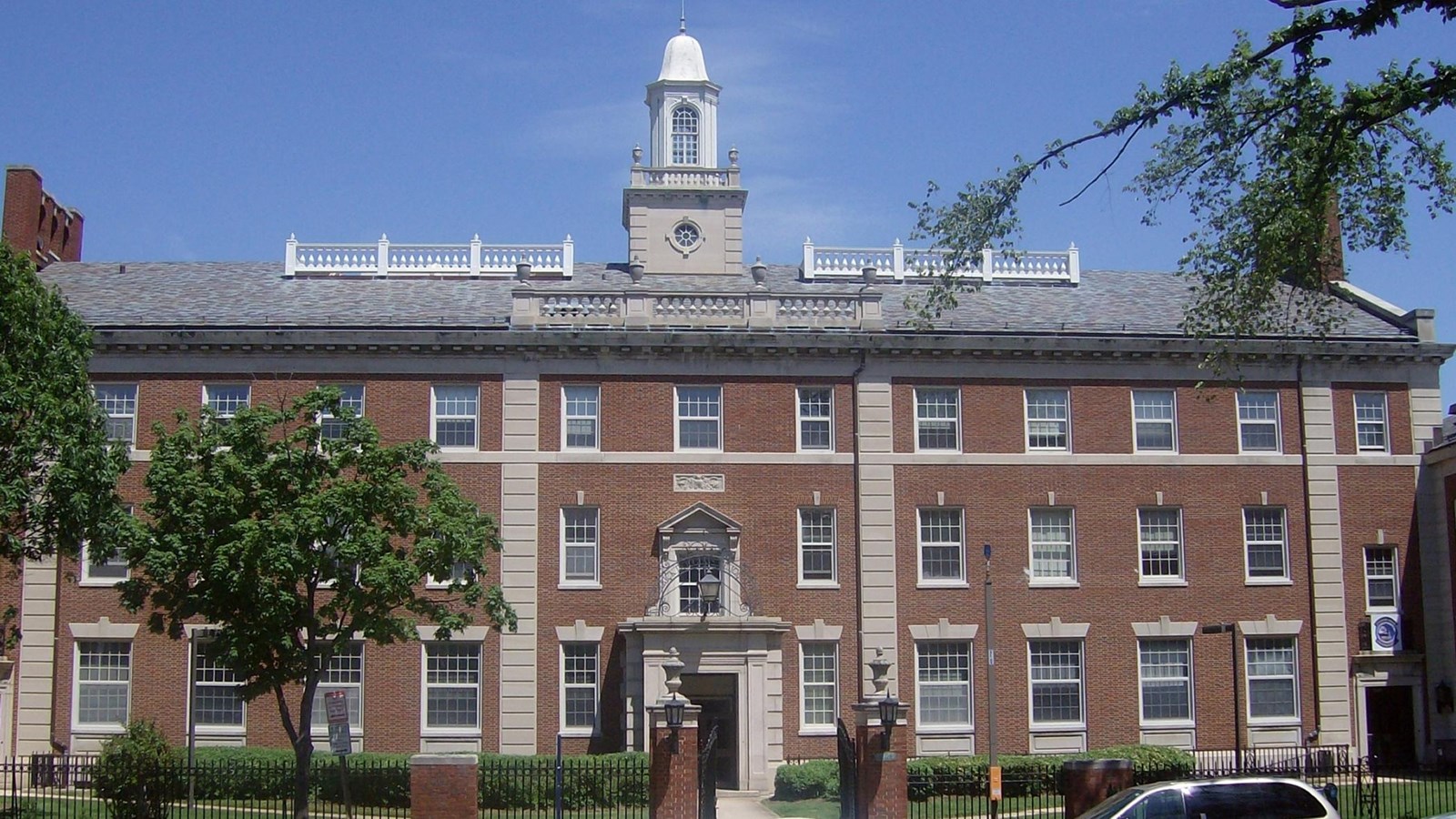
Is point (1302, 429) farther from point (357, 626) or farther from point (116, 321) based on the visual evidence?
point (116, 321)

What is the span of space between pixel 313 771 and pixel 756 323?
14.6 metres

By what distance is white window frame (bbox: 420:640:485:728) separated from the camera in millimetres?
36594

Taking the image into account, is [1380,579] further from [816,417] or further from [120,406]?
[120,406]

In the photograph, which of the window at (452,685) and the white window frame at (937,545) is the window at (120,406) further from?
the white window frame at (937,545)

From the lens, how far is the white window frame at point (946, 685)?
37500 millimetres

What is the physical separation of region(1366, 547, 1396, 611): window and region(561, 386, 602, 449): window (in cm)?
1915

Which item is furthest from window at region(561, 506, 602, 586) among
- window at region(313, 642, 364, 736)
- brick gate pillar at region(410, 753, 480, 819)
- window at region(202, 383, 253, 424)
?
brick gate pillar at region(410, 753, 480, 819)

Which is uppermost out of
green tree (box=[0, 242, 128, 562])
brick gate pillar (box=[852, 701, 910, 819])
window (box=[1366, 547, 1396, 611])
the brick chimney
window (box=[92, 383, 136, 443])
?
the brick chimney

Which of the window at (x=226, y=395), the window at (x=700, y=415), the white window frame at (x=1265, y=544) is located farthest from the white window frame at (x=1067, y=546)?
the window at (x=226, y=395)

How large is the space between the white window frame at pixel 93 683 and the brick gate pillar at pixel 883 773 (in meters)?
18.0

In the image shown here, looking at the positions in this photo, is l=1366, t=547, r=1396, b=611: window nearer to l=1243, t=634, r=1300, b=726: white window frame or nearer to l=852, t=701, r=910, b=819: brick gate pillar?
l=1243, t=634, r=1300, b=726: white window frame

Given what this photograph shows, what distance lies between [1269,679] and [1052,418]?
8.09 meters

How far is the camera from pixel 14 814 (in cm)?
2736

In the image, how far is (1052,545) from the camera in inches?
1527
